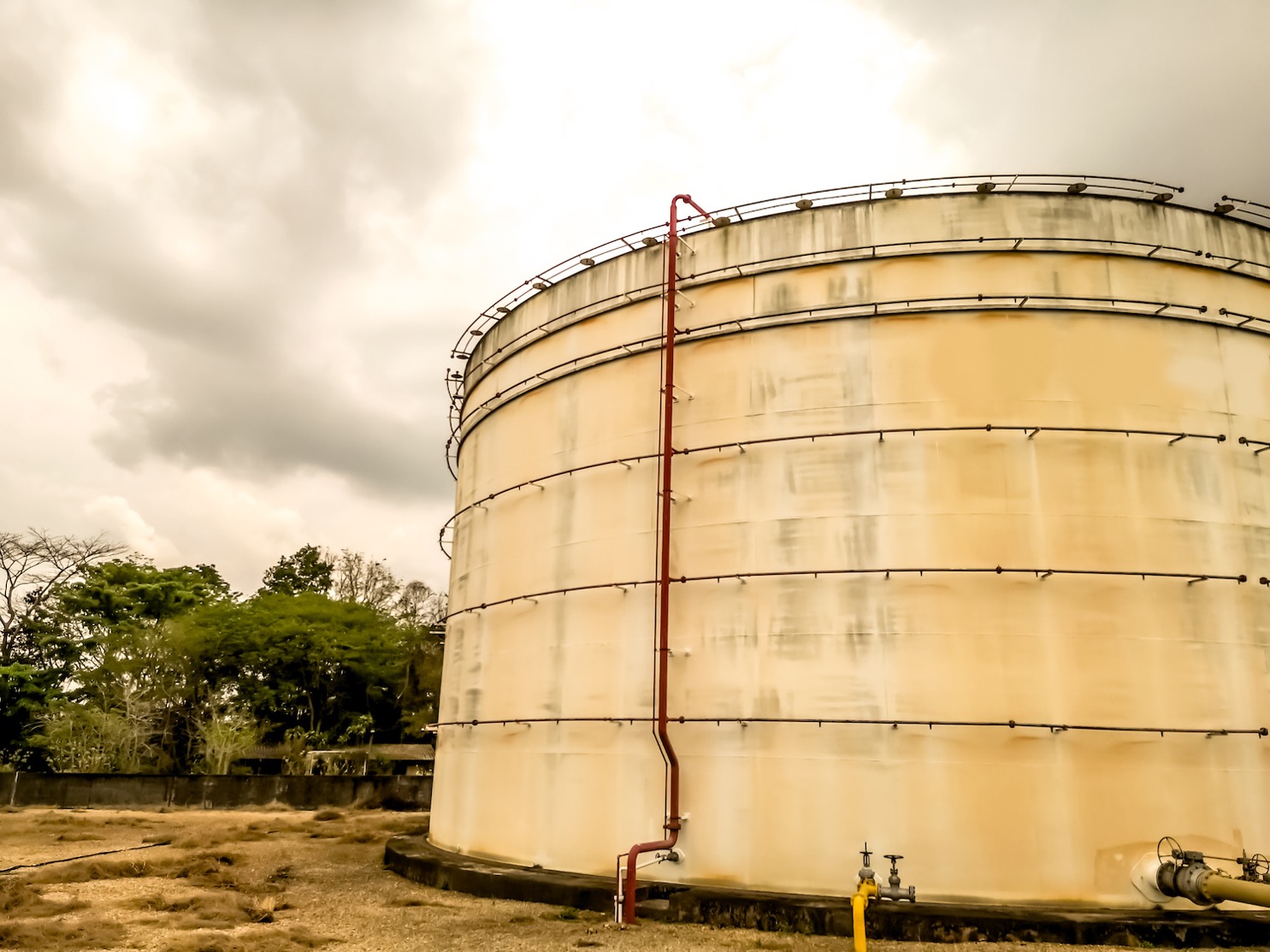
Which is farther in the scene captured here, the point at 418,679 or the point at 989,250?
the point at 418,679

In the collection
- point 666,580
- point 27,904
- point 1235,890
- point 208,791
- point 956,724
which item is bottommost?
point 27,904

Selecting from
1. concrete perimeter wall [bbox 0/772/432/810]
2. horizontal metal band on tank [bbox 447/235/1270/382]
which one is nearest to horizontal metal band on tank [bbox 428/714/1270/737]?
horizontal metal band on tank [bbox 447/235/1270/382]

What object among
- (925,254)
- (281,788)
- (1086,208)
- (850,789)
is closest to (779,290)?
(925,254)

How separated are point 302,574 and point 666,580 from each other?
53.4m

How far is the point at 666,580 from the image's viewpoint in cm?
1297

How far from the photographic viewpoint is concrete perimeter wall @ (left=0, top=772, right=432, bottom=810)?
1128 inches

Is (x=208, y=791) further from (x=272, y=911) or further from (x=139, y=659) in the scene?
(x=272, y=911)

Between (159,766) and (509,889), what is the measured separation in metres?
30.1

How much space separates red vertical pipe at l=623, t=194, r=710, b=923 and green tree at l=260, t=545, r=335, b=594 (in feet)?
167

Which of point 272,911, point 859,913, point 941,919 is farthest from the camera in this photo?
point 272,911

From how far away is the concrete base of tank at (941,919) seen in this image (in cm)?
995

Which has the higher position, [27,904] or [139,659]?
[139,659]

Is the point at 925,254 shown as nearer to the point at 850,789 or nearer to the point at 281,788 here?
the point at 850,789

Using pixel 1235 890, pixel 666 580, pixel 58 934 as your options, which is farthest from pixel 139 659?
pixel 1235 890
